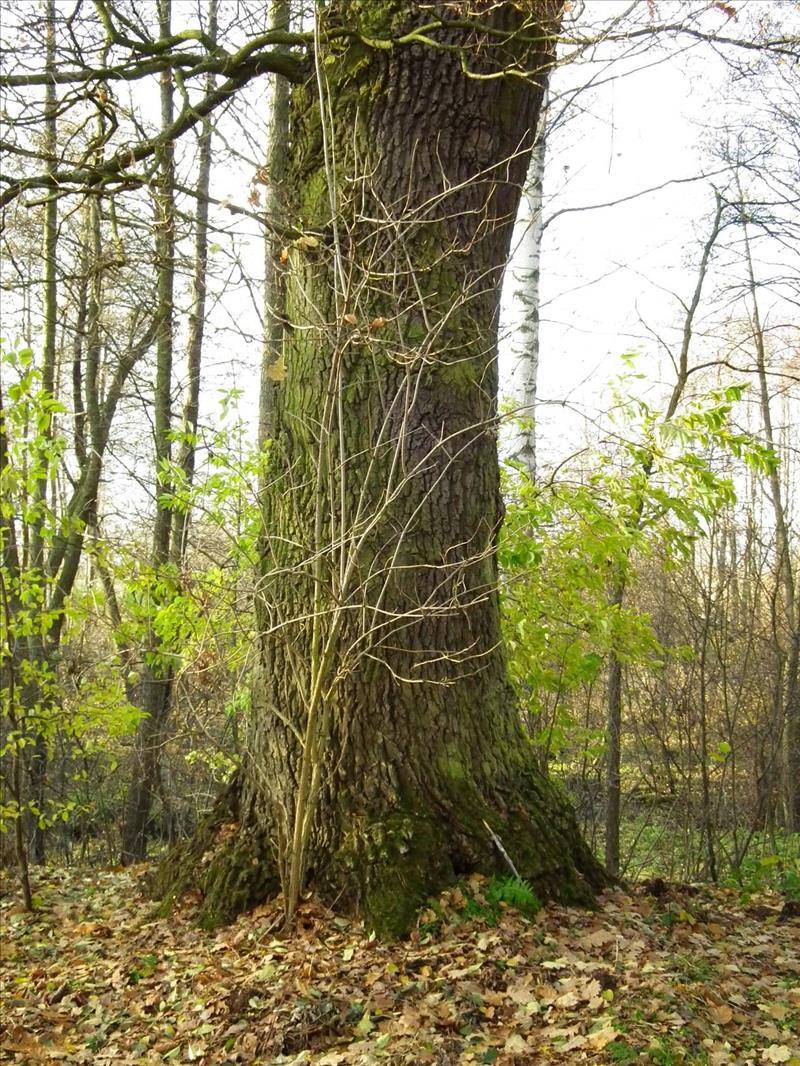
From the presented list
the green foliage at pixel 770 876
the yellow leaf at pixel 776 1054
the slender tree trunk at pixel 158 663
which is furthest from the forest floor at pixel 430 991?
the slender tree trunk at pixel 158 663

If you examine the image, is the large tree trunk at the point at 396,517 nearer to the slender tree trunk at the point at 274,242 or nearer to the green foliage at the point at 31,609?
the slender tree trunk at the point at 274,242

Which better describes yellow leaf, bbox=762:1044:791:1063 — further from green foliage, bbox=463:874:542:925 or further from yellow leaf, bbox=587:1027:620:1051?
green foliage, bbox=463:874:542:925

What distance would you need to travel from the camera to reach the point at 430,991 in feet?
12.1

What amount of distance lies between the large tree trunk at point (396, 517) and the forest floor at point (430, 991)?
24cm

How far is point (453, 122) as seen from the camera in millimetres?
4863

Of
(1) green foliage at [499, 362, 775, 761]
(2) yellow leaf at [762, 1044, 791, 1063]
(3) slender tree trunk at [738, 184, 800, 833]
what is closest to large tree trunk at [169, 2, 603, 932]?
(1) green foliage at [499, 362, 775, 761]

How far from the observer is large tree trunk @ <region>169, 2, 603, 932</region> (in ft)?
14.3

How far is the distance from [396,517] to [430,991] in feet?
6.91

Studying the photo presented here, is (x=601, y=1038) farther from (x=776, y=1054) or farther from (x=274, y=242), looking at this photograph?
(x=274, y=242)

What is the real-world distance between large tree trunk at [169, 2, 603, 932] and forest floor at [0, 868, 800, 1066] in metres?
0.24

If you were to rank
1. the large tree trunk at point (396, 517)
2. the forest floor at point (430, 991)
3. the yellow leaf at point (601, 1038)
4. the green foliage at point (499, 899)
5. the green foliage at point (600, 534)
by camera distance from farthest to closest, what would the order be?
1. the green foliage at point (600, 534)
2. the large tree trunk at point (396, 517)
3. the green foliage at point (499, 899)
4. the forest floor at point (430, 991)
5. the yellow leaf at point (601, 1038)

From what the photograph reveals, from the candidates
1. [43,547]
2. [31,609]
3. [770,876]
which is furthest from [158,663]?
[770,876]

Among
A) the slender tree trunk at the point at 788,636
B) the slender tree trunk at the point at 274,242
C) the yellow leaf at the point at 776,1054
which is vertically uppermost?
the slender tree trunk at the point at 274,242

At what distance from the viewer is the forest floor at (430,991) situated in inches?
131
